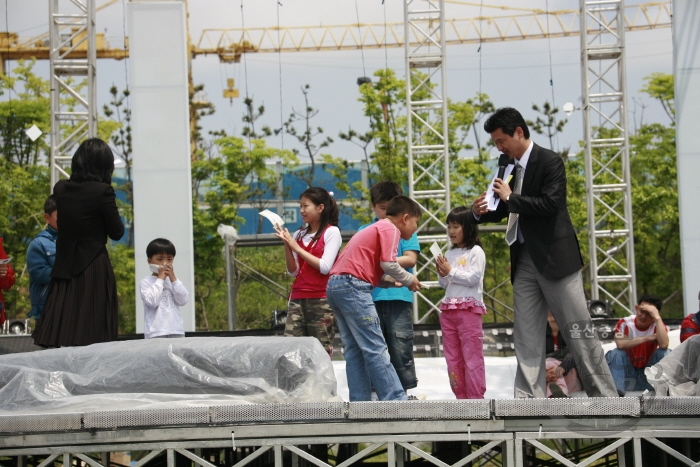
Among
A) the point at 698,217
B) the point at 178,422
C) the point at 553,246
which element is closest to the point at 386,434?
the point at 178,422

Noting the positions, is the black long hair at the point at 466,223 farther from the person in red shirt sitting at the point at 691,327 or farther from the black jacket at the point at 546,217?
the person in red shirt sitting at the point at 691,327

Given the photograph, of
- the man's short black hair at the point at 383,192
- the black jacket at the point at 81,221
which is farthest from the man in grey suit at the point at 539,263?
the black jacket at the point at 81,221

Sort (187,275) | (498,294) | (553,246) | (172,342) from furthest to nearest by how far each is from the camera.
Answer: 1. (498,294)
2. (187,275)
3. (553,246)
4. (172,342)

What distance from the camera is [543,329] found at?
466 cm

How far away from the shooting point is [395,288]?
18.1ft

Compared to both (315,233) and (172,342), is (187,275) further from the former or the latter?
(172,342)

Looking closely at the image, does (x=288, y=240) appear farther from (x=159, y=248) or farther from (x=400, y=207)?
(x=159, y=248)

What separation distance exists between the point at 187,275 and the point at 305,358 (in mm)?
5884

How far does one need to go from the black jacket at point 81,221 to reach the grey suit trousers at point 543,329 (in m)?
2.08

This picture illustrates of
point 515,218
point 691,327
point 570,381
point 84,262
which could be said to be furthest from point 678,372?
point 84,262

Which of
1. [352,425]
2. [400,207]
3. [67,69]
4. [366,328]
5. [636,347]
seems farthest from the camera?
[67,69]

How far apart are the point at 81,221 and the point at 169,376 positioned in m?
1.15

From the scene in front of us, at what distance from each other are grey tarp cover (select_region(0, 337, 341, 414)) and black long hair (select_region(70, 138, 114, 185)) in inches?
42.1

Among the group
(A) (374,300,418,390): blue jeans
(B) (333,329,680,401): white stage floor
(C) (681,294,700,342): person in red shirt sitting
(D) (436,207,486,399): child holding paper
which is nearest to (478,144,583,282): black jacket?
(D) (436,207,486,399): child holding paper
